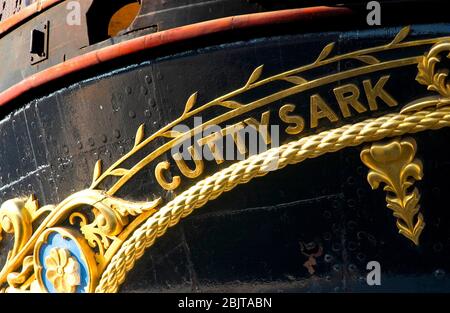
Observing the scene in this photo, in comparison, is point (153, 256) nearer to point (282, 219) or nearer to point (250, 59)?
point (282, 219)

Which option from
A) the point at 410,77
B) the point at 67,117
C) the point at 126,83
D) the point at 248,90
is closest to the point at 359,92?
the point at 410,77

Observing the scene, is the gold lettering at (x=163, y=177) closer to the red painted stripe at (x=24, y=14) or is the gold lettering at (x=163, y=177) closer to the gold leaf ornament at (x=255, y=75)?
the gold leaf ornament at (x=255, y=75)

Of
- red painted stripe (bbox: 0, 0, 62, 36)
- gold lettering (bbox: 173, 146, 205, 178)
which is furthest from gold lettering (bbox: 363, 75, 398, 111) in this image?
red painted stripe (bbox: 0, 0, 62, 36)

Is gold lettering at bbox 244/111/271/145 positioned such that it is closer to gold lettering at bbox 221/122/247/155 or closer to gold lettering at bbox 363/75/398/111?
gold lettering at bbox 221/122/247/155

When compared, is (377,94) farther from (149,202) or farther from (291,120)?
(149,202)

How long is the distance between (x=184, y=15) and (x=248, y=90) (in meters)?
0.49

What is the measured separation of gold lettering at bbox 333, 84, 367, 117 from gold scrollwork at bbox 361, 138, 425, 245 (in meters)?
0.17

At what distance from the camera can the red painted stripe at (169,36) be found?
3.72 m

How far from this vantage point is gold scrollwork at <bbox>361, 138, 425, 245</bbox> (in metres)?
3.66

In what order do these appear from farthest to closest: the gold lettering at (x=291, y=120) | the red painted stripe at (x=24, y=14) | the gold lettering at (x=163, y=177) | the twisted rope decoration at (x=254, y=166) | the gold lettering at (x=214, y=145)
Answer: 1. the red painted stripe at (x=24, y=14)
2. the gold lettering at (x=163, y=177)
3. the gold lettering at (x=214, y=145)
4. the gold lettering at (x=291, y=120)
5. the twisted rope decoration at (x=254, y=166)

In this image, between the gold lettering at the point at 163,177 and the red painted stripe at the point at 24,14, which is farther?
the red painted stripe at the point at 24,14

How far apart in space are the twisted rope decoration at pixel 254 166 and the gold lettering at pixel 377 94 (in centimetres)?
6

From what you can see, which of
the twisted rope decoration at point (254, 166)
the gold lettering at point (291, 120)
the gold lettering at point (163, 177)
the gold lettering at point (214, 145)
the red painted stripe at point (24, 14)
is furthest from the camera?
the red painted stripe at point (24, 14)

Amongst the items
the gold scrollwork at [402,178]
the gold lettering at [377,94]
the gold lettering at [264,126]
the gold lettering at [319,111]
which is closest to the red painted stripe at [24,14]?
the gold lettering at [264,126]
